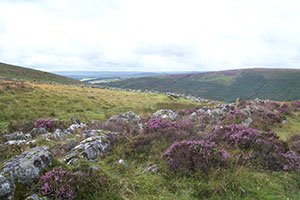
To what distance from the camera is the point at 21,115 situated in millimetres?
21062

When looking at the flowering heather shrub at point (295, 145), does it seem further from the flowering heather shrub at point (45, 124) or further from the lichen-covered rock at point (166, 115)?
the flowering heather shrub at point (45, 124)

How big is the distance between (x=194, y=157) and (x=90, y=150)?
3.69 m

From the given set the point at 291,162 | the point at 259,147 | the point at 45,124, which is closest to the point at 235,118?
the point at 259,147

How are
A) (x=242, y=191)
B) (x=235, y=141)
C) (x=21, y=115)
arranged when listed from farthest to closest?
(x=21, y=115)
(x=235, y=141)
(x=242, y=191)

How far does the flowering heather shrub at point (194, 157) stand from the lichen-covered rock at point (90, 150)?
2453 millimetres

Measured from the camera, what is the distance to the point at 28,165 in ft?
20.4

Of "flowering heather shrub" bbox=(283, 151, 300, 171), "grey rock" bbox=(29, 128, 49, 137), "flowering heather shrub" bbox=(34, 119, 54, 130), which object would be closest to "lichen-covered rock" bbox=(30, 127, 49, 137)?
"grey rock" bbox=(29, 128, 49, 137)

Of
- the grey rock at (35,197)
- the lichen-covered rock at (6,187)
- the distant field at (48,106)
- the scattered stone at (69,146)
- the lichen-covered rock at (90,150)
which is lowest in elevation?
the distant field at (48,106)

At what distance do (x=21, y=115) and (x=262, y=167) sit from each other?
1902 centimetres

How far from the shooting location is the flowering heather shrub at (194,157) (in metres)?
7.99

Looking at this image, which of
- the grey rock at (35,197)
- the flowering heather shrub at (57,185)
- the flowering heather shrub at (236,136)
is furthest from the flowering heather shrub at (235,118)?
the grey rock at (35,197)

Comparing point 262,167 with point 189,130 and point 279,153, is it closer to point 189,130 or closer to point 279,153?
point 279,153

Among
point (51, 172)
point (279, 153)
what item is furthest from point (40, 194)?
point (279, 153)

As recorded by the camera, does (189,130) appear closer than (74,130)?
Yes
